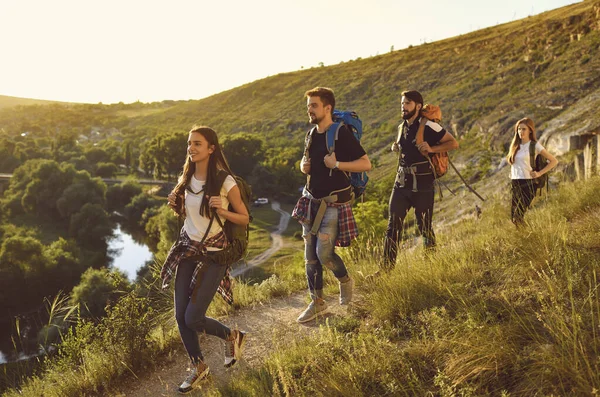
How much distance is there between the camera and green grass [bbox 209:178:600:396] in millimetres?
2287

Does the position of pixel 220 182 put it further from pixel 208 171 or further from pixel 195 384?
pixel 195 384

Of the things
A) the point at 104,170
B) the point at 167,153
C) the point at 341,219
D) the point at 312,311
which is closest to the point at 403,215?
the point at 341,219

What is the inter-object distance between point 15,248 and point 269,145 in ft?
143

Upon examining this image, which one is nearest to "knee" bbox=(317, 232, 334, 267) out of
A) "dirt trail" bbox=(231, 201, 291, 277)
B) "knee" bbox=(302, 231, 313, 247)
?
"knee" bbox=(302, 231, 313, 247)

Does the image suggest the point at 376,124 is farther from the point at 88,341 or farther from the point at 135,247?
the point at 88,341

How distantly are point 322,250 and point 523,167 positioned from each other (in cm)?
313

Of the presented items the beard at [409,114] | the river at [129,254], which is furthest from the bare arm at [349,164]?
the river at [129,254]

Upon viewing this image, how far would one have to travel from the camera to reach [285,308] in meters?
5.45

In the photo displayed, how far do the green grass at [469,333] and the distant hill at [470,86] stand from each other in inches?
346

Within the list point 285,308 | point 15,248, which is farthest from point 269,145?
point 285,308

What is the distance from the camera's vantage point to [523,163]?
18.1 ft

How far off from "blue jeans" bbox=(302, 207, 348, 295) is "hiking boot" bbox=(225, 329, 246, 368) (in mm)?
1000

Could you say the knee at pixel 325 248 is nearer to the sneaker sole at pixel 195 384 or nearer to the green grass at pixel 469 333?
the green grass at pixel 469 333

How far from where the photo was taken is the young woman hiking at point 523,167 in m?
5.37
